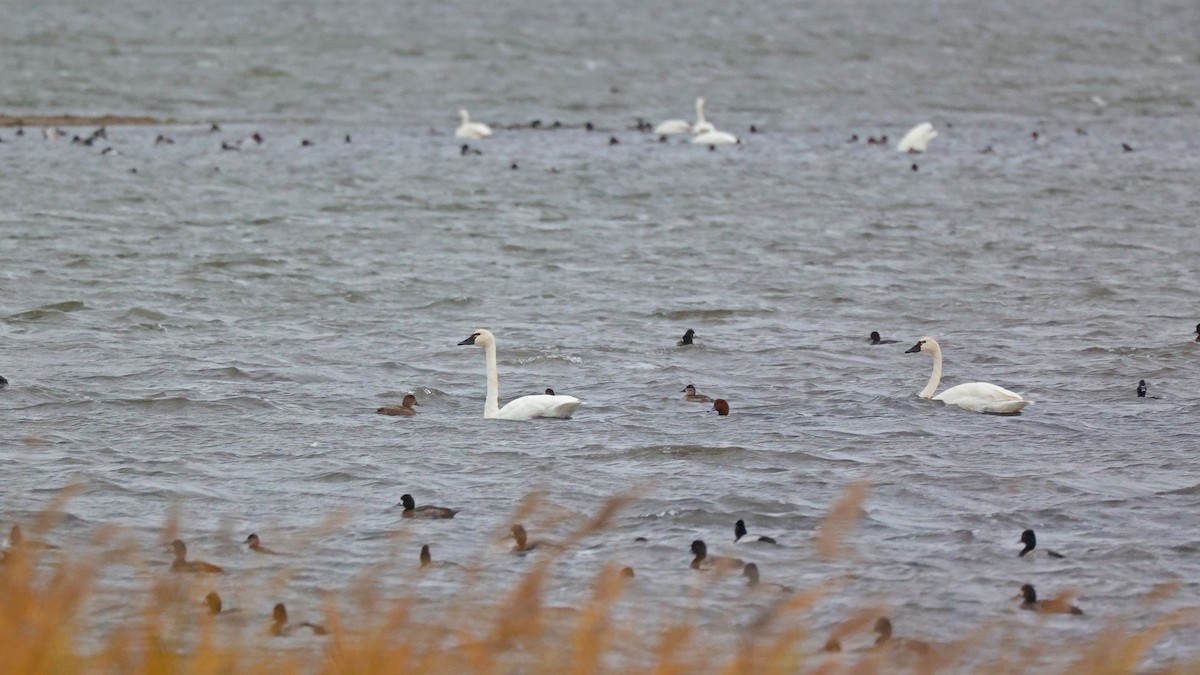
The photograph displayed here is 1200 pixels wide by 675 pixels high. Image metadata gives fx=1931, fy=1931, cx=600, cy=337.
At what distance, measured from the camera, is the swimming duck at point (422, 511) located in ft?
32.6

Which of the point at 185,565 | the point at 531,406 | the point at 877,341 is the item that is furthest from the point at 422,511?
the point at 877,341

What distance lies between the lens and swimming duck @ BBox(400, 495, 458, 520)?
32.6ft

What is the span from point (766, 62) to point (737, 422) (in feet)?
118

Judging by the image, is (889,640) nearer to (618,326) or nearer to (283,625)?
(283,625)

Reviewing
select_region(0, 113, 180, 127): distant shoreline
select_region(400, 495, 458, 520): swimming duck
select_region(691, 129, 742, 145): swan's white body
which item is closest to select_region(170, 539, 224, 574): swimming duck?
select_region(400, 495, 458, 520): swimming duck

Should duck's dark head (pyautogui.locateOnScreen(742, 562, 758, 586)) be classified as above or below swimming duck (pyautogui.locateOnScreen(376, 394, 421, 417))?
below

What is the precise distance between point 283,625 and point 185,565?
0.73 metres

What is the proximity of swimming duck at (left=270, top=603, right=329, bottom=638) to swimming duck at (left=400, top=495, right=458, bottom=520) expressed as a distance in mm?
2066

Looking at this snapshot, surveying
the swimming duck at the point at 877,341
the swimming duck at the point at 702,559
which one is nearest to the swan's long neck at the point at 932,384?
the swimming duck at the point at 877,341

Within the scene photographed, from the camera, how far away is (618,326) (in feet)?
55.6

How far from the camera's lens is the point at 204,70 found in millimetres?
43719

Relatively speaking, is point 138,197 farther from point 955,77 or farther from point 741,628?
point 955,77

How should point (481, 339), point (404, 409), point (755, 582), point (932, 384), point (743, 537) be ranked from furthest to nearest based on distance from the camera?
1. point (481, 339)
2. point (932, 384)
3. point (404, 409)
4. point (743, 537)
5. point (755, 582)

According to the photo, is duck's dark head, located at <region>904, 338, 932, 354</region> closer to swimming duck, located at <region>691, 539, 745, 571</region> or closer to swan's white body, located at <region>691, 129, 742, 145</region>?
swimming duck, located at <region>691, 539, 745, 571</region>
